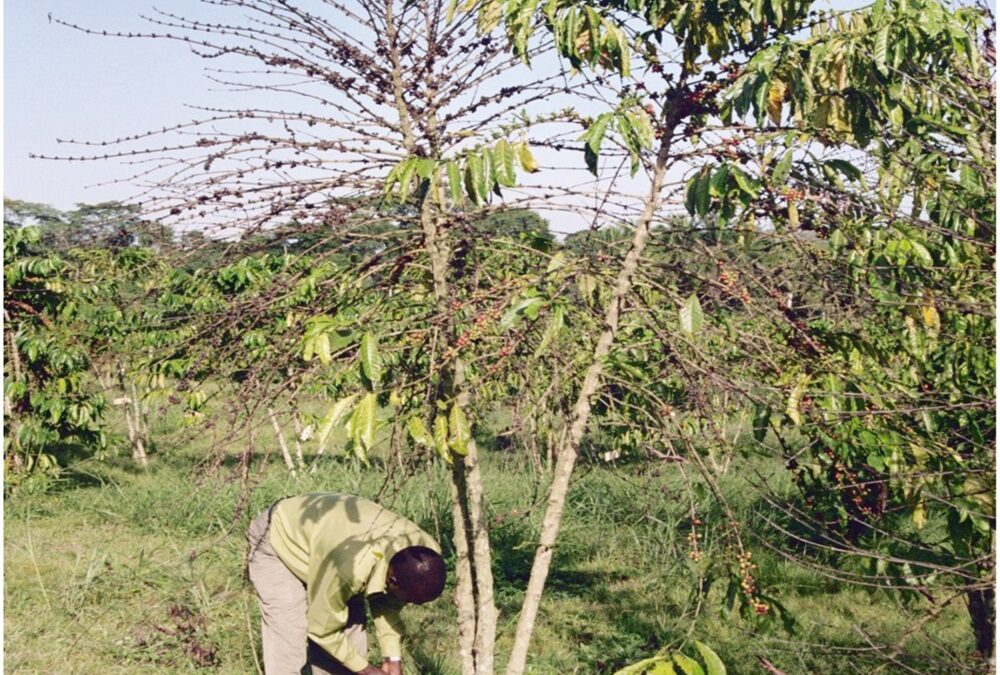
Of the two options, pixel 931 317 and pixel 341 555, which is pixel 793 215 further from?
pixel 341 555

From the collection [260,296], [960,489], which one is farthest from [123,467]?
[960,489]

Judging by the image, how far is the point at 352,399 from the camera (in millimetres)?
2469

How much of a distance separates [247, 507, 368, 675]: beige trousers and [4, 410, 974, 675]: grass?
39cm

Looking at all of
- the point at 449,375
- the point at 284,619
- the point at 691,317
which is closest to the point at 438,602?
the point at 284,619

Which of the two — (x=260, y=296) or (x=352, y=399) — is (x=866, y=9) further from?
(x=260, y=296)

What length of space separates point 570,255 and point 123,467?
8.26 m

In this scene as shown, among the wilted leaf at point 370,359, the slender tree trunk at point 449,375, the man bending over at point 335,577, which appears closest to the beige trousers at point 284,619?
the man bending over at point 335,577

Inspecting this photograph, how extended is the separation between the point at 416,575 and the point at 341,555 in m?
0.35

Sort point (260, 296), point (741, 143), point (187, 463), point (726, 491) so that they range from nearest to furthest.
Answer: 1. point (741, 143)
2. point (260, 296)
3. point (726, 491)
4. point (187, 463)

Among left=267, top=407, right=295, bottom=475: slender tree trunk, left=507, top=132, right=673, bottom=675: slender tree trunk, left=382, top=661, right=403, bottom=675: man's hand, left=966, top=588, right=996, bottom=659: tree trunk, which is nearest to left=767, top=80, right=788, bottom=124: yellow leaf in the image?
left=507, top=132, right=673, bottom=675: slender tree trunk

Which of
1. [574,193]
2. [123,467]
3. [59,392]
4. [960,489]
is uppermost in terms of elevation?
[574,193]

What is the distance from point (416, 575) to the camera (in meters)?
3.46

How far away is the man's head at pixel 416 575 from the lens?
3459 millimetres

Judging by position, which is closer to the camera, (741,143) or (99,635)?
(741,143)
